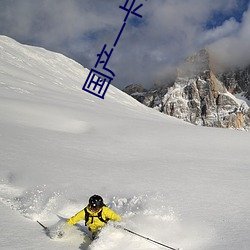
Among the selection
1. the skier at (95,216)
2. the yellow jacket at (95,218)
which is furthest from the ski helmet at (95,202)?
the yellow jacket at (95,218)

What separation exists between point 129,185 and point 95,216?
7.60ft

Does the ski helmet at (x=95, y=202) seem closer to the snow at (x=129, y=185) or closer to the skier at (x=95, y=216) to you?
the skier at (x=95, y=216)

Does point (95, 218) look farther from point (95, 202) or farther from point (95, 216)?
point (95, 202)

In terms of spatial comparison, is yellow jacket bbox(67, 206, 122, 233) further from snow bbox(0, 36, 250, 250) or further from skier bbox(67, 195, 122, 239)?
snow bbox(0, 36, 250, 250)

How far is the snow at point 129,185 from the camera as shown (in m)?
5.45

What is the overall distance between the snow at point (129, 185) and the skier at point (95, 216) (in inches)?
8.8

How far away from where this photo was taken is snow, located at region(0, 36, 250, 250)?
17.9 feet

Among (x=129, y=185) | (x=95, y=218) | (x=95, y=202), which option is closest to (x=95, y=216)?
(x=95, y=218)

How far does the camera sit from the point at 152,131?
53.0 ft

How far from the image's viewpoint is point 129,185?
A: 8055 mm

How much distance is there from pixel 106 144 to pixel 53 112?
25.9 ft

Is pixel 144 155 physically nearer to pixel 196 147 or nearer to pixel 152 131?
pixel 196 147

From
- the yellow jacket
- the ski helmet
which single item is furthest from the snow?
the ski helmet

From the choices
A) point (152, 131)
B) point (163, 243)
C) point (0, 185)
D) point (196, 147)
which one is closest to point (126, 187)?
point (163, 243)
